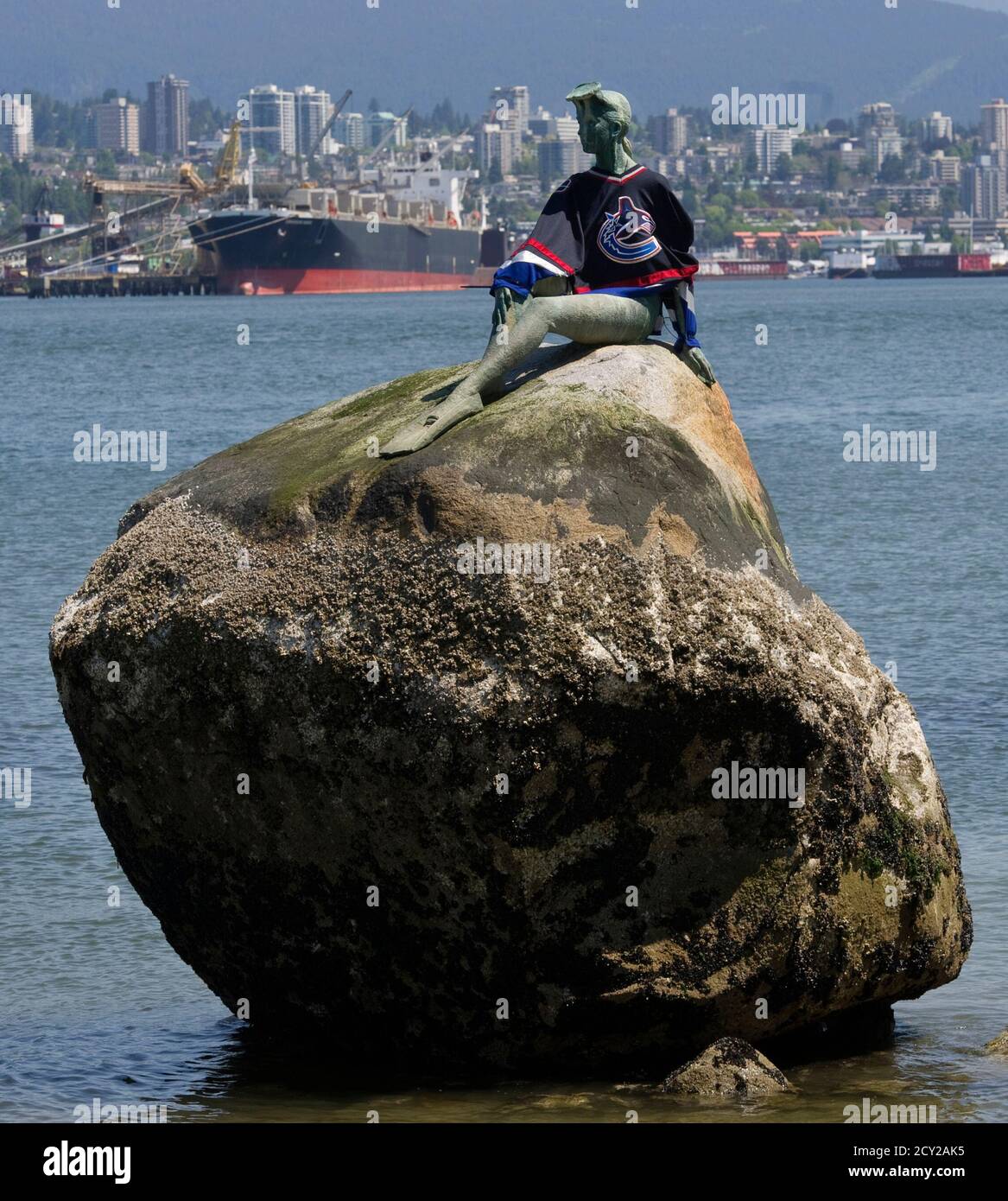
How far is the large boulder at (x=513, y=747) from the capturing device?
722 cm

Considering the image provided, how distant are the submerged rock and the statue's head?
148 inches

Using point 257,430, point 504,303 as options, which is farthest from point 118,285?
point 504,303

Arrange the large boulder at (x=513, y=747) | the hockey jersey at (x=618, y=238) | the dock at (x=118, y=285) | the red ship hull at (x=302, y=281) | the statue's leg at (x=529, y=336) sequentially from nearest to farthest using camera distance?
the large boulder at (x=513, y=747), the statue's leg at (x=529, y=336), the hockey jersey at (x=618, y=238), the red ship hull at (x=302, y=281), the dock at (x=118, y=285)

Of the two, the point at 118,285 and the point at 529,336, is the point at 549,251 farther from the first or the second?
the point at 118,285

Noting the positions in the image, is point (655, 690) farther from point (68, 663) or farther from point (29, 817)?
point (29, 817)

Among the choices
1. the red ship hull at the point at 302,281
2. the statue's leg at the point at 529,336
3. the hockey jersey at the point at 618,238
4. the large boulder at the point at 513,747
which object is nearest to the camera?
the large boulder at the point at 513,747

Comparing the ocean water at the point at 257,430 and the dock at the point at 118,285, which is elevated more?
the dock at the point at 118,285

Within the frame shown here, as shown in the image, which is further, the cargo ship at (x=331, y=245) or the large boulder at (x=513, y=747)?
the cargo ship at (x=331, y=245)

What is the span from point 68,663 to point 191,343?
68.5 meters

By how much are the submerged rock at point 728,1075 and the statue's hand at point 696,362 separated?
275 centimetres

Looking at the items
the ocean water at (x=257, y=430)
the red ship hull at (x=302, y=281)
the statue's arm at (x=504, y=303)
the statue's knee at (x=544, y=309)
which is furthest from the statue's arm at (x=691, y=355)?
the red ship hull at (x=302, y=281)

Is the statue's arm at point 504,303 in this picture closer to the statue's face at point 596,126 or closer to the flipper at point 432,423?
the flipper at point 432,423

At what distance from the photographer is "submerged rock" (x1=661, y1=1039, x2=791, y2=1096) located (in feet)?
25.3

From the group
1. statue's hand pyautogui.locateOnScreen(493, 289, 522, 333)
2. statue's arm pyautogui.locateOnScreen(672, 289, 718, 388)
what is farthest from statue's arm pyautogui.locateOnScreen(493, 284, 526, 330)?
statue's arm pyautogui.locateOnScreen(672, 289, 718, 388)
